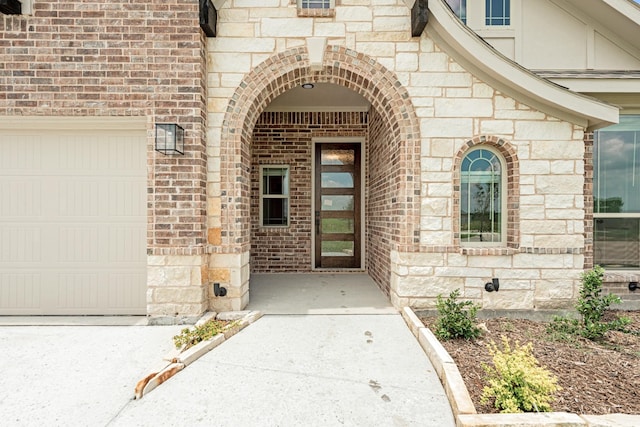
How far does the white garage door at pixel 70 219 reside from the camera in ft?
12.2

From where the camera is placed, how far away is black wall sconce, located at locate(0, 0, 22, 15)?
328cm

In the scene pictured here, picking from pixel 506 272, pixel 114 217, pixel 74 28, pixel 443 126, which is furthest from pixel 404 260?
pixel 74 28

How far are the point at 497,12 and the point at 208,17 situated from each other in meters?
4.01

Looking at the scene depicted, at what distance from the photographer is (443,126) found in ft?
12.4

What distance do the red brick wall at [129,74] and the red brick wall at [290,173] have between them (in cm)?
261

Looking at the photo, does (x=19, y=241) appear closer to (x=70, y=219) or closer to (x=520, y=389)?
(x=70, y=219)

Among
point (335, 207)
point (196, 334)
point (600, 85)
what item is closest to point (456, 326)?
point (196, 334)

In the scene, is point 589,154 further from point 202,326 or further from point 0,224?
point 0,224

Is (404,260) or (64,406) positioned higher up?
(404,260)

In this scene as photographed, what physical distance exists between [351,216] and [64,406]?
5.02m

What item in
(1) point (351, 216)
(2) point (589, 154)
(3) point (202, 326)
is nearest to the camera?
(3) point (202, 326)

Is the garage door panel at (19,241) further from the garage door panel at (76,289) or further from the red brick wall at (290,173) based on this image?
the red brick wall at (290,173)

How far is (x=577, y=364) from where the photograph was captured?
2.66 m

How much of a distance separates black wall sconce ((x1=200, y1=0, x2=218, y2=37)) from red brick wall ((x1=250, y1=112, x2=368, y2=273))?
2.50 metres
